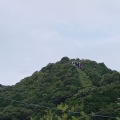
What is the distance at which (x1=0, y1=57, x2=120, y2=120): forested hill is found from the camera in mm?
32500

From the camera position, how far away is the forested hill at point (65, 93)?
107 feet

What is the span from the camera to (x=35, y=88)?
47.1 m

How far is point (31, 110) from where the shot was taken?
38375mm

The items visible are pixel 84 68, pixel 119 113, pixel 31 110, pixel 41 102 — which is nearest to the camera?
pixel 119 113

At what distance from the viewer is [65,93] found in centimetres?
4172

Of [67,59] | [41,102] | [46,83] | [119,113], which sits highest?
[67,59]

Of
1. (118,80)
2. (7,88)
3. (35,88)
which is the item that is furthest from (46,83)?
(118,80)

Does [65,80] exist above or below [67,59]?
below

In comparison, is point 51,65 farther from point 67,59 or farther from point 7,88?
point 7,88

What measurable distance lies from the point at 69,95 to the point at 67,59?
13.9 meters

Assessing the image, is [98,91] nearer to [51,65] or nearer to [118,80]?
Answer: [118,80]

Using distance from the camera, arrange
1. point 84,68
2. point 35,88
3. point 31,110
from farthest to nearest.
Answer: point 84,68
point 35,88
point 31,110

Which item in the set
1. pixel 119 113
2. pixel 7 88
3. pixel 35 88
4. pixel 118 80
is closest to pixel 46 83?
pixel 35 88

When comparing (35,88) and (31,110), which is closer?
(31,110)
